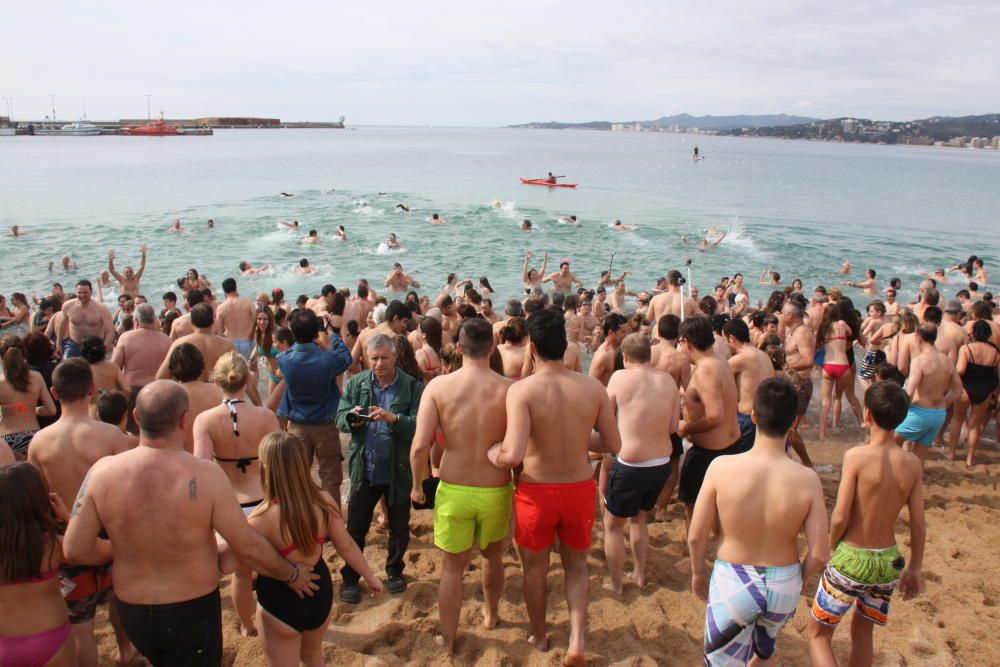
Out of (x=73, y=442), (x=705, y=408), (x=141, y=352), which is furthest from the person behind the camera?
(x=141, y=352)

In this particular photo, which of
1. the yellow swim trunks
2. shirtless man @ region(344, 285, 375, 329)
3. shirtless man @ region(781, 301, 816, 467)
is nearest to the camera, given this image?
the yellow swim trunks

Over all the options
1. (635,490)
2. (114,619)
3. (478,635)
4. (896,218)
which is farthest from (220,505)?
(896,218)

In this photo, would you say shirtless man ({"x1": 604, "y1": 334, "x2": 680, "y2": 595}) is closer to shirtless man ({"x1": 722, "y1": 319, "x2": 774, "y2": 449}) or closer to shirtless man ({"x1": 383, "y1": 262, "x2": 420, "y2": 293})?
shirtless man ({"x1": 722, "y1": 319, "x2": 774, "y2": 449})

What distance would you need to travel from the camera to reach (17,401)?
189 inches

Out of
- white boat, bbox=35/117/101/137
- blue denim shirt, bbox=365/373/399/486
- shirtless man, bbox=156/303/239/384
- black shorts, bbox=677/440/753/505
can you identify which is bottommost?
black shorts, bbox=677/440/753/505

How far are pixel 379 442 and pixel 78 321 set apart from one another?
18.2 ft

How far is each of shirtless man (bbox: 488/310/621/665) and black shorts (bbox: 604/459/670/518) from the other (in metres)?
0.71

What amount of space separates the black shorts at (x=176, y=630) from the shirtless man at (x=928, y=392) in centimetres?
608

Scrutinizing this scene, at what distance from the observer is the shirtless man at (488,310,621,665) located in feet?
12.3

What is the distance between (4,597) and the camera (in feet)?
9.32

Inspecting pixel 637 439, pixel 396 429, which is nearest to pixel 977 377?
pixel 637 439

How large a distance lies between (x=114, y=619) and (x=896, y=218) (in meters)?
43.9

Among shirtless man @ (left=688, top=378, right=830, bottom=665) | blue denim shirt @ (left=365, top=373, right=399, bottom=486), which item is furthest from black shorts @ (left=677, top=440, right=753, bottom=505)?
blue denim shirt @ (left=365, top=373, right=399, bottom=486)

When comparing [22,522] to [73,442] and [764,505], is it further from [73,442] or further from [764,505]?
[764,505]
